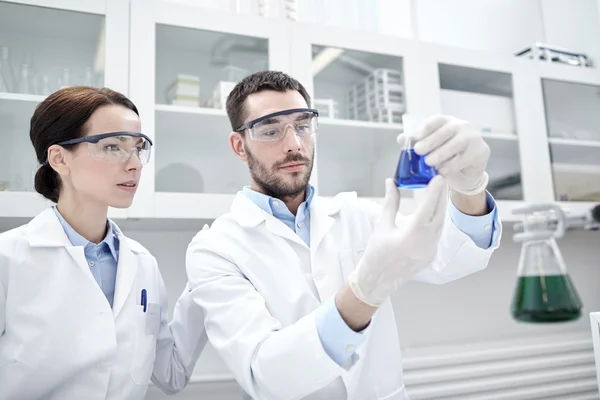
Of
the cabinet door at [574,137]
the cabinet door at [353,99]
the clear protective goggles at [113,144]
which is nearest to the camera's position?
the clear protective goggles at [113,144]

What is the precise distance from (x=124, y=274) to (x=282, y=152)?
0.51 metres

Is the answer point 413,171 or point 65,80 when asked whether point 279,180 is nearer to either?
point 413,171

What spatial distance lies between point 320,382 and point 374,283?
0.66ft

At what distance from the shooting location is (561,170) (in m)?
2.32

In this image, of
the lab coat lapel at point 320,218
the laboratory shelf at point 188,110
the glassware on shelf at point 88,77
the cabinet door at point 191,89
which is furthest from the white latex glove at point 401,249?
the glassware on shelf at point 88,77

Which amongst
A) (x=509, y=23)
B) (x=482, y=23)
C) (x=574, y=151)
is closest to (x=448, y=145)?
(x=574, y=151)

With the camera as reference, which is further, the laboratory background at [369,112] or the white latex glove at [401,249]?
the laboratory background at [369,112]

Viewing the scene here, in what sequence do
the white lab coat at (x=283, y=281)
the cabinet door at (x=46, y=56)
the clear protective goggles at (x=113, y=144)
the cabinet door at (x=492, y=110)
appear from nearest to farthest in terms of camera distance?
1. the white lab coat at (x=283, y=281)
2. the clear protective goggles at (x=113, y=144)
3. the cabinet door at (x=46, y=56)
4. the cabinet door at (x=492, y=110)

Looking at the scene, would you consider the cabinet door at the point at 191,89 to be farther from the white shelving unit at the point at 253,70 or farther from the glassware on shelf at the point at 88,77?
the glassware on shelf at the point at 88,77

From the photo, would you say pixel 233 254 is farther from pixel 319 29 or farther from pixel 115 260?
pixel 319 29

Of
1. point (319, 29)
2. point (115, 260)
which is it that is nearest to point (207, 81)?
point (319, 29)

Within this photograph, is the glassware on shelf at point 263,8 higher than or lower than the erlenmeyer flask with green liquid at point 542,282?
higher

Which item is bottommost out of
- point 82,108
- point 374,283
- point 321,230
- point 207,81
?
point 374,283

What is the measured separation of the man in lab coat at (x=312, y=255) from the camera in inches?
32.6
